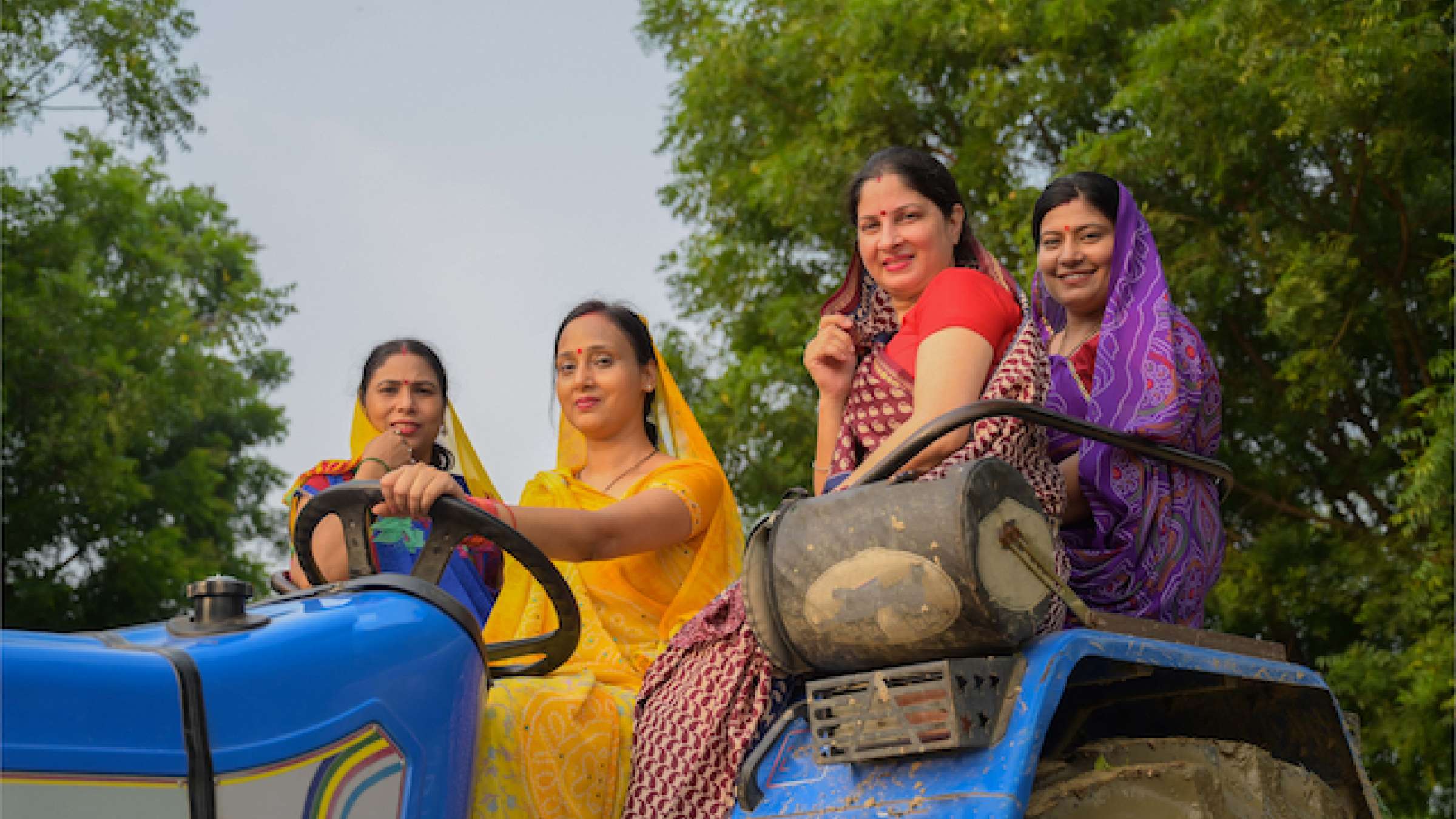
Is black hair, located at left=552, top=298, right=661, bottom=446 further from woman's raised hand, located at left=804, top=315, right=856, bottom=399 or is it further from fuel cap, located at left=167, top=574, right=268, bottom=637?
fuel cap, located at left=167, top=574, right=268, bottom=637

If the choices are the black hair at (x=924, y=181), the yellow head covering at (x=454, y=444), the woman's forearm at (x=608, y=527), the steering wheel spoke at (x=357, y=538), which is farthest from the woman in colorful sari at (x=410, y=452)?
the black hair at (x=924, y=181)

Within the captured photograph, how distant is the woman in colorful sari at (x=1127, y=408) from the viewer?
3.05m

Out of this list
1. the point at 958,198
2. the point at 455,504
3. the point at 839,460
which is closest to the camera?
the point at 455,504

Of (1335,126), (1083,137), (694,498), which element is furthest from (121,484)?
(694,498)

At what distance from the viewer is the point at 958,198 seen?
3.10 meters

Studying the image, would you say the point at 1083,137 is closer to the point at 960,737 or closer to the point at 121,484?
the point at 960,737

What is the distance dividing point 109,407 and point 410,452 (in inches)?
550

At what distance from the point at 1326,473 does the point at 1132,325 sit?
7303 mm

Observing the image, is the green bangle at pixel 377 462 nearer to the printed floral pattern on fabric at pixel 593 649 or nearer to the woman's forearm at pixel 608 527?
the printed floral pattern on fabric at pixel 593 649

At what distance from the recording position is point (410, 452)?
3664 millimetres

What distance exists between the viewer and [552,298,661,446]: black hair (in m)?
3.64

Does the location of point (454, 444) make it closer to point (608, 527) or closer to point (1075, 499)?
point (608, 527)

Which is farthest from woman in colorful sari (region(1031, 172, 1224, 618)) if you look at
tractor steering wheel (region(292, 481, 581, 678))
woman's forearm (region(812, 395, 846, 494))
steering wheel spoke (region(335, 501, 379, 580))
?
steering wheel spoke (region(335, 501, 379, 580))

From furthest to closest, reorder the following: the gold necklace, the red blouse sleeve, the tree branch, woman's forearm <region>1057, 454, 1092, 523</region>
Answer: the tree branch
the gold necklace
woman's forearm <region>1057, 454, 1092, 523</region>
the red blouse sleeve
